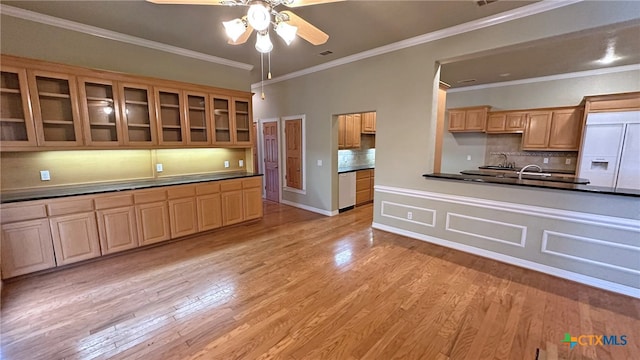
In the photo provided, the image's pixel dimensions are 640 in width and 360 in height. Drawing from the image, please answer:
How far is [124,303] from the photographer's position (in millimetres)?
2338

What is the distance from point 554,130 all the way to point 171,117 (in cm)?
687

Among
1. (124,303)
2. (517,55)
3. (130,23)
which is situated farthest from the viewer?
(517,55)

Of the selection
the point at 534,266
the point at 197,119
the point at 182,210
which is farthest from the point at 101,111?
the point at 534,266

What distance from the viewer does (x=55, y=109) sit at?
3.02 m

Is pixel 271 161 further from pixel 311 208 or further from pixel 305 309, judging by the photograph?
pixel 305 309

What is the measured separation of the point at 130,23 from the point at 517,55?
5.25 metres

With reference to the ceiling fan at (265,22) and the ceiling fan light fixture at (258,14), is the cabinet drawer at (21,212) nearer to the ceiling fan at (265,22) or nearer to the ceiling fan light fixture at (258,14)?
the ceiling fan at (265,22)

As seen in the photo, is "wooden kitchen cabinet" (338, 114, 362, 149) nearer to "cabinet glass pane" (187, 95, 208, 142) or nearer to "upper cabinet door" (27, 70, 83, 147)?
"cabinet glass pane" (187, 95, 208, 142)

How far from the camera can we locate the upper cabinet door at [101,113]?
10.2 ft

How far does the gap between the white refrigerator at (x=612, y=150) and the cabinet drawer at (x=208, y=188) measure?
6200 millimetres

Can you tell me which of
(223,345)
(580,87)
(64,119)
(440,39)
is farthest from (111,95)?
(580,87)

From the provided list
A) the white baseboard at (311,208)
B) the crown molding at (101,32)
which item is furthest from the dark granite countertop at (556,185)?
the crown molding at (101,32)

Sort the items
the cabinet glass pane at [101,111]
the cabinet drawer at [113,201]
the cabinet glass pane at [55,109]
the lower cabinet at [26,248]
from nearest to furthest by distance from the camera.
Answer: the lower cabinet at [26,248], the cabinet glass pane at [55,109], the cabinet drawer at [113,201], the cabinet glass pane at [101,111]

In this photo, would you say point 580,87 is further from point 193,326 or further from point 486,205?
point 193,326
